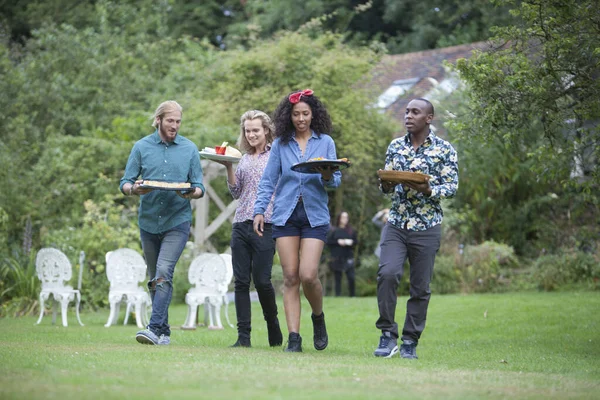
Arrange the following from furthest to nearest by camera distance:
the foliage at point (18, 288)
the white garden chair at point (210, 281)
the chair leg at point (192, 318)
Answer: the foliage at point (18, 288) → the white garden chair at point (210, 281) → the chair leg at point (192, 318)

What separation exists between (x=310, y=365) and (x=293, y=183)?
1.88 meters

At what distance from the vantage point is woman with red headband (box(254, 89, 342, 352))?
808cm

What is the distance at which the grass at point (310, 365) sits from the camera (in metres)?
5.44

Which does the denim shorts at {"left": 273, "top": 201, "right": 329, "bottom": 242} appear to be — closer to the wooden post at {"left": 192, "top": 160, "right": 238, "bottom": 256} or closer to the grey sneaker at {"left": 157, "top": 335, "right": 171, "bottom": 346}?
the grey sneaker at {"left": 157, "top": 335, "right": 171, "bottom": 346}

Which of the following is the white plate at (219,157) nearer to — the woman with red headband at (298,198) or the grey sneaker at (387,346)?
the woman with red headband at (298,198)

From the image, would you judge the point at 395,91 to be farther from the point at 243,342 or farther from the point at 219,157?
the point at 243,342

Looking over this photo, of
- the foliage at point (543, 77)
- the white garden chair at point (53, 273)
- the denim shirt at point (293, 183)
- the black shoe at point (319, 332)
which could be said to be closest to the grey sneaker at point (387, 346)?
the black shoe at point (319, 332)

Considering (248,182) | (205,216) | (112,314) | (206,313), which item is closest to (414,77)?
(205,216)

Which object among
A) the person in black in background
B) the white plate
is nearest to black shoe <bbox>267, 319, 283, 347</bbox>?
the white plate

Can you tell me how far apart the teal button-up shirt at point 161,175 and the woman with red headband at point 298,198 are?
3.08ft

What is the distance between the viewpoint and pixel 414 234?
7.98 m

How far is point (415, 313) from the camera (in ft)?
26.2

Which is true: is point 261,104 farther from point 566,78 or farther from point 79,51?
point 566,78

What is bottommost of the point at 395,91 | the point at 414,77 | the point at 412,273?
the point at 412,273
